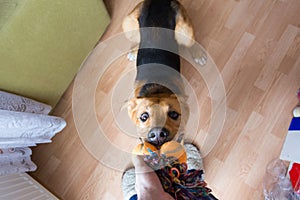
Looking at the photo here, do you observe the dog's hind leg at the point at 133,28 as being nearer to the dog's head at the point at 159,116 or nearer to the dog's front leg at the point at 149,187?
the dog's head at the point at 159,116

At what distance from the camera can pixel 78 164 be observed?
6.09 ft

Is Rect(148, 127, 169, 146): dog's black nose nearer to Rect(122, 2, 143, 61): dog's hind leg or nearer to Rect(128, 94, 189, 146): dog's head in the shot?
Rect(128, 94, 189, 146): dog's head

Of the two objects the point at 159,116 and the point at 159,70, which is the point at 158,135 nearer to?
the point at 159,116

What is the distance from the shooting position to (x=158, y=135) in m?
1.42

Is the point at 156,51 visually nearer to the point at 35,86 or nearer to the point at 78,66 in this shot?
the point at 78,66

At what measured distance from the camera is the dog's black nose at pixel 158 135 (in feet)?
4.66

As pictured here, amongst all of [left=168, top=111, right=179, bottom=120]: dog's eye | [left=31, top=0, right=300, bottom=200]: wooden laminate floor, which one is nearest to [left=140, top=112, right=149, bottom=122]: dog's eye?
[left=168, top=111, right=179, bottom=120]: dog's eye

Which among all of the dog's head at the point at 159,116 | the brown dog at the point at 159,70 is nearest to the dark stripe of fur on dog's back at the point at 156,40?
the brown dog at the point at 159,70

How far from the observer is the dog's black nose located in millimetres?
1422

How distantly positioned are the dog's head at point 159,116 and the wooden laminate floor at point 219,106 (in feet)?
1.08

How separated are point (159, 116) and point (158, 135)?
10 cm

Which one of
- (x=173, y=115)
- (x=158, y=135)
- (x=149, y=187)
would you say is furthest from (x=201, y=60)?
(x=149, y=187)

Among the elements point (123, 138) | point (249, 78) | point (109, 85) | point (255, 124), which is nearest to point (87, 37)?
point (109, 85)

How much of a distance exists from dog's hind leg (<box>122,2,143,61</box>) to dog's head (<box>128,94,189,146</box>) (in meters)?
0.49
